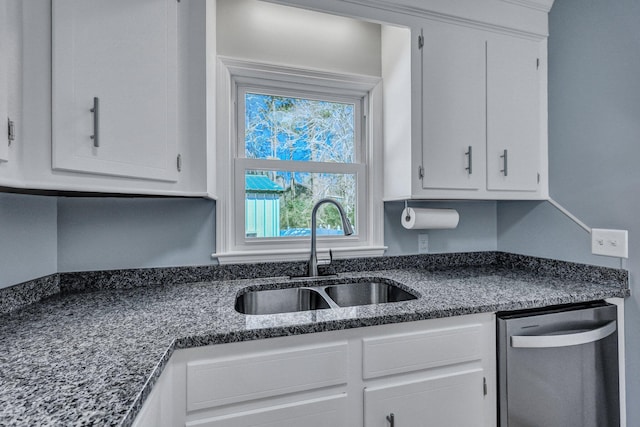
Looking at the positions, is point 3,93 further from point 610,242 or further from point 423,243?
point 610,242

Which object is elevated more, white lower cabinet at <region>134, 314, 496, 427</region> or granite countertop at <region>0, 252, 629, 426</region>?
granite countertop at <region>0, 252, 629, 426</region>

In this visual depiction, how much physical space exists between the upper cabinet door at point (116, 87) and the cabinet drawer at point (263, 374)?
671 mm

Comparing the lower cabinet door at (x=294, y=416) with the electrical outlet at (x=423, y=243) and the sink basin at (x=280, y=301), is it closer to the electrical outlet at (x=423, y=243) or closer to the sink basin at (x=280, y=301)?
the sink basin at (x=280, y=301)

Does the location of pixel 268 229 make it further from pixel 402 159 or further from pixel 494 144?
pixel 494 144

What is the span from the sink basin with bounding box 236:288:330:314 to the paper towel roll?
60 centimetres

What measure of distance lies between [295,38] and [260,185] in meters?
0.81

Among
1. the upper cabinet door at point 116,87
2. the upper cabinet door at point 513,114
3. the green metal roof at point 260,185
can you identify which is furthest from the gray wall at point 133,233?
the upper cabinet door at point 513,114

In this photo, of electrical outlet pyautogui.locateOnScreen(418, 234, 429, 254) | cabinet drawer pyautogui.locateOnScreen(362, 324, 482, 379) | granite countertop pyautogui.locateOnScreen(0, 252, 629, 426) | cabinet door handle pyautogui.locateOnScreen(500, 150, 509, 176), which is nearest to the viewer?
granite countertop pyautogui.locateOnScreen(0, 252, 629, 426)

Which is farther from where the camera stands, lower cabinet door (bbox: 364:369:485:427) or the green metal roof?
the green metal roof

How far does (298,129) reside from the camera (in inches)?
73.1

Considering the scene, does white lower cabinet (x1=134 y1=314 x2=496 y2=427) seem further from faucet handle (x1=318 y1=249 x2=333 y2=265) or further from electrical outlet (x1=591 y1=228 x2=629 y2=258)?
electrical outlet (x1=591 y1=228 x2=629 y2=258)

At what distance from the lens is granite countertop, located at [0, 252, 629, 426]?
0.62 metres

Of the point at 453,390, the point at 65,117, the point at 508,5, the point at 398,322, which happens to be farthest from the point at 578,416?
the point at 65,117

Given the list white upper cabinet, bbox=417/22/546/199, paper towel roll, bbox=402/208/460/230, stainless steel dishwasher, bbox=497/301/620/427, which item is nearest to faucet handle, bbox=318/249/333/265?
paper towel roll, bbox=402/208/460/230
